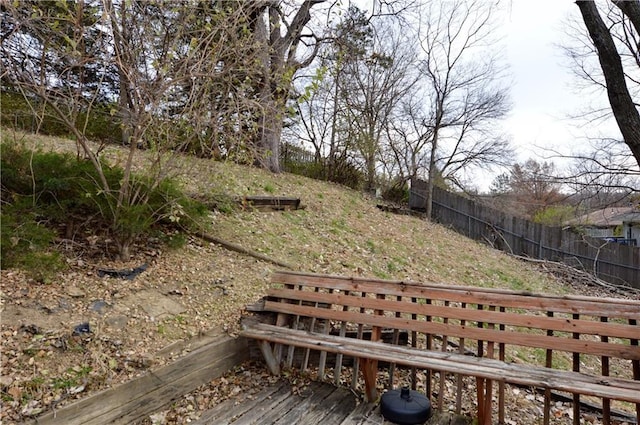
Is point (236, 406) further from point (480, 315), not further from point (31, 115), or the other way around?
point (31, 115)

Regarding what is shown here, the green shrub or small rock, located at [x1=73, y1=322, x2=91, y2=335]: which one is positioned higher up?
the green shrub

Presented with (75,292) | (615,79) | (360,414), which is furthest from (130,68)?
(615,79)

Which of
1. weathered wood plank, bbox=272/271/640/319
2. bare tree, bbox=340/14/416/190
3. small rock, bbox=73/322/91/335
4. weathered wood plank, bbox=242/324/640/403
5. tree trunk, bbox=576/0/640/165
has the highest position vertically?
bare tree, bbox=340/14/416/190

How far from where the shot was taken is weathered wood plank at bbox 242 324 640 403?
6.18 feet

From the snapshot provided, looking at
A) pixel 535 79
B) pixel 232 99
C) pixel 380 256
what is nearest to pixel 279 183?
pixel 380 256

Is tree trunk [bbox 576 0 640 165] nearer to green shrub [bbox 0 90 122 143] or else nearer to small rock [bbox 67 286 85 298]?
green shrub [bbox 0 90 122 143]

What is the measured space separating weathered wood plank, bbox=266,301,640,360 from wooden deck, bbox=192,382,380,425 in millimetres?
566

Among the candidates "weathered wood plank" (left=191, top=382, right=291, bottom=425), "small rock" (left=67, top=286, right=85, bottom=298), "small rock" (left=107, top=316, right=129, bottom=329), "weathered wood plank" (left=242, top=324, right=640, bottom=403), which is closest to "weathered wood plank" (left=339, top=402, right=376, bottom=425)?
"weathered wood plank" (left=242, top=324, right=640, bottom=403)

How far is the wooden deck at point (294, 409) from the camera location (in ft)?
7.50

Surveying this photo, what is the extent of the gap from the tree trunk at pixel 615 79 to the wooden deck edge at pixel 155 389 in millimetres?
4959

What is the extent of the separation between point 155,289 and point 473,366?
8.40 feet

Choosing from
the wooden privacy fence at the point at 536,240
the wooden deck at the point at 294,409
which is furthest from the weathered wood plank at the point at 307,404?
the wooden privacy fence at the point at 536,240

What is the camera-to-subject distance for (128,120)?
3.06 meters

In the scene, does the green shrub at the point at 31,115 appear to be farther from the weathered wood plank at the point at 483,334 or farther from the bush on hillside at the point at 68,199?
the weathered wood plank at the point at 483,334
